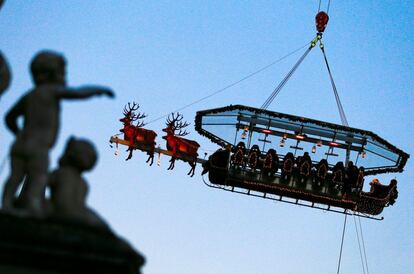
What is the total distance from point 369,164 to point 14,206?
29.6 m

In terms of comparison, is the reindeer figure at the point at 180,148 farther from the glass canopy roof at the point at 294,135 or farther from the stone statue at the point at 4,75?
the stone statue at the point at 4,75

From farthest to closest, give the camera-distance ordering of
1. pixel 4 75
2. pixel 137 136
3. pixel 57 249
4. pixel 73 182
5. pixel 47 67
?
pixel 137 136 → pixel 4 75 → pixel 47 67 → pixel 73 182 → pixel 57 249

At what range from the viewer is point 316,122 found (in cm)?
3083

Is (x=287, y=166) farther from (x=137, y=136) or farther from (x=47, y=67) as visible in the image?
(x=47, y=67)

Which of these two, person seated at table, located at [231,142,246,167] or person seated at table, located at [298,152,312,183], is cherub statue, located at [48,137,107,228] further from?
person seated at table, located at [298,152,312,183]

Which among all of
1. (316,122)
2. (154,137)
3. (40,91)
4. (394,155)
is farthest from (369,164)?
(40,91)

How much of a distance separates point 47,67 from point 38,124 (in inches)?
19.4

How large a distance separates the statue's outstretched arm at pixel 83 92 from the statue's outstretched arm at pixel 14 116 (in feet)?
1.39

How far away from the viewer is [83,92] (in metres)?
5.12

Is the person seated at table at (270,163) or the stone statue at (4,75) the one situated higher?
the person seated at table at (270,163)

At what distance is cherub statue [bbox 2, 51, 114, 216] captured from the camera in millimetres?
5047

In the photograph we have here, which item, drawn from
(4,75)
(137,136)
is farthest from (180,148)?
(4,75)

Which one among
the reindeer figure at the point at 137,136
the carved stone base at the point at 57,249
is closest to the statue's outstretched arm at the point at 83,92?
the carved stone base at the point at 57,249

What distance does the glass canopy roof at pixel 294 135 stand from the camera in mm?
30828
